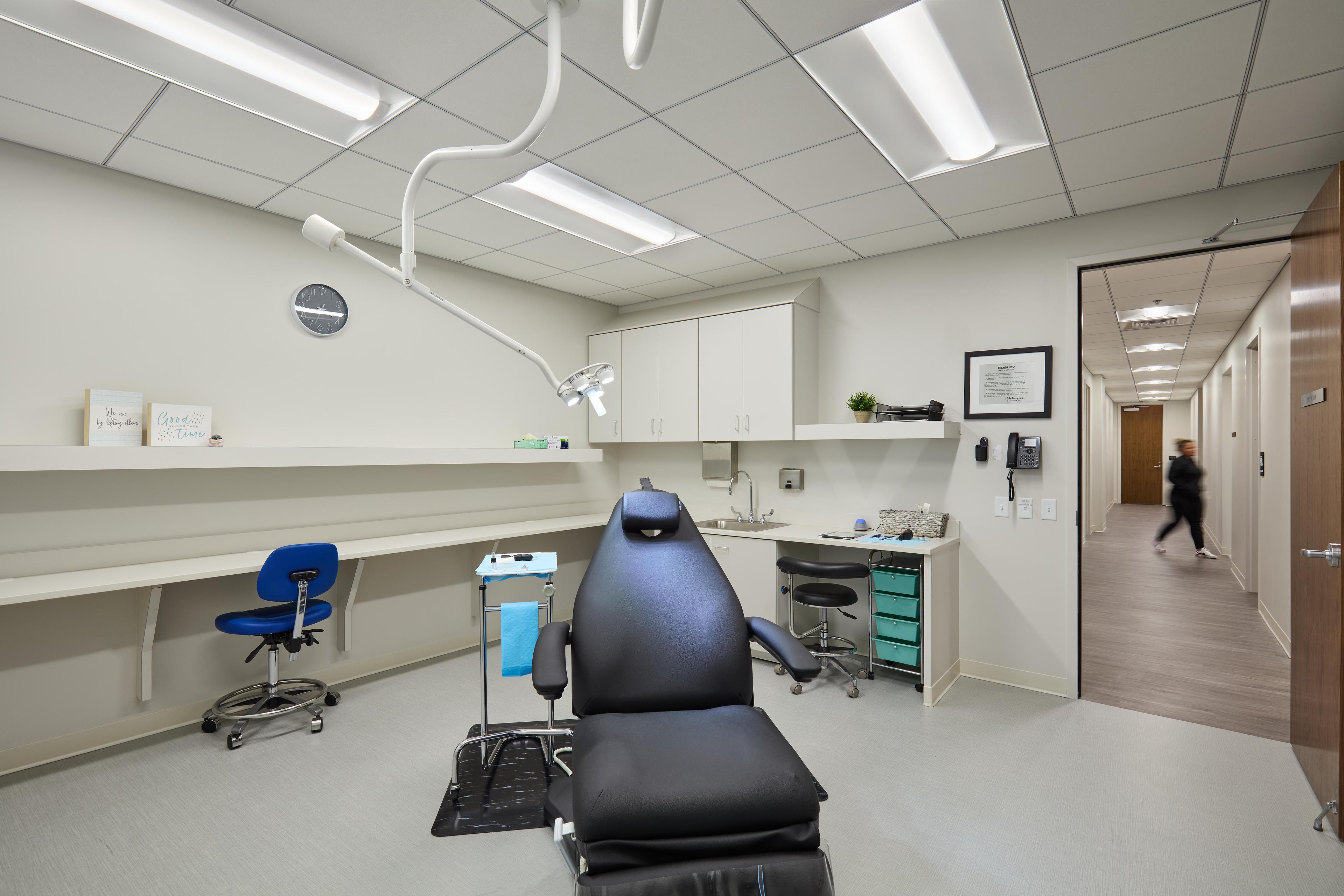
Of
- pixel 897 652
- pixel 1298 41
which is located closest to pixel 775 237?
pixel 1298 41

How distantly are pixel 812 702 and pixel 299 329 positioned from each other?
140 inches

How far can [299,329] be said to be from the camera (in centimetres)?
363

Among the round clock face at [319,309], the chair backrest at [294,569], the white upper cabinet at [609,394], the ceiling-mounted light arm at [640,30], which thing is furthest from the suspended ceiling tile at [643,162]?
the chair backrest at [294,569]

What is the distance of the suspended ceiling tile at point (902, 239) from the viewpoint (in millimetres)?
3697

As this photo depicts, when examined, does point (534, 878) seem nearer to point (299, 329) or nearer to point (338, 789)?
point (338, 789)

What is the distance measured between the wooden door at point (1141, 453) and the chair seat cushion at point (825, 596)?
14414 millimetres

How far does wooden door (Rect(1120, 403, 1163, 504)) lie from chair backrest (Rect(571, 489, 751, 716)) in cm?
1622

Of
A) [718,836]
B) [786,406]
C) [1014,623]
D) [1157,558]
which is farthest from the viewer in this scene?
[1157,558]

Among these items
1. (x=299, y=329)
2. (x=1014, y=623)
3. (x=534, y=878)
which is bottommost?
(x=534, y=878)

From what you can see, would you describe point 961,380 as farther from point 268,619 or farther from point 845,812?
point 268,619

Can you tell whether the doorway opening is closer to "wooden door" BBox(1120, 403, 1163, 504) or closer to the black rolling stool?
the black rolling stool

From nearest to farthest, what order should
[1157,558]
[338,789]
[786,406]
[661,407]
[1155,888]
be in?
[1155,888] < [338,789] < [786,406] < [661,407] < [1157,558]

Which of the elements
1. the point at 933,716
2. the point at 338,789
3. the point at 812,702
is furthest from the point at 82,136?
the point at 933,716

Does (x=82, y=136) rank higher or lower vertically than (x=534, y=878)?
higher
